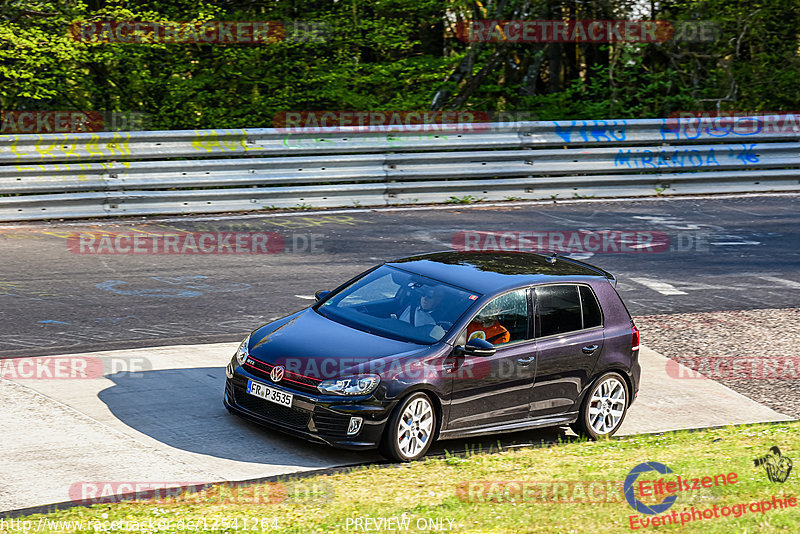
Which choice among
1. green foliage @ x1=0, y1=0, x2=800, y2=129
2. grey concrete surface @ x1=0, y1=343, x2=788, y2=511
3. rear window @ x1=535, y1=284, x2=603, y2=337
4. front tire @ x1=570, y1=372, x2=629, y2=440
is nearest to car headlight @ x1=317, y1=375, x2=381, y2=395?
grey concrete surface @ x1=0, y1=343, x2=788, y2=511

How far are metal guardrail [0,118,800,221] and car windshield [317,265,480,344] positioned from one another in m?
7.70

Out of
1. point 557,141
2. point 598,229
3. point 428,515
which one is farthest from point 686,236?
point 428,515

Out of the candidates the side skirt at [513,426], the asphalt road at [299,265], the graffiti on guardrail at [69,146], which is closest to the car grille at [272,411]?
the side skirt at [513,426]

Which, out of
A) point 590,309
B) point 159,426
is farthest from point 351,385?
point 590,309

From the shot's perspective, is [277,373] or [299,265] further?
[299,265]

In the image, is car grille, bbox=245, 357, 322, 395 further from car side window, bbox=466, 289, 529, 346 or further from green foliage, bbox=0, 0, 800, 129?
green foliage, bbox=0, 0, 800, 129

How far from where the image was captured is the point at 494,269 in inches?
356

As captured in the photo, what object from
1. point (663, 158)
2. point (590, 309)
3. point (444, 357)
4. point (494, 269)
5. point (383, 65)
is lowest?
point (444, 357)

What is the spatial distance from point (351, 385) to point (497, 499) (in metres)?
1.64

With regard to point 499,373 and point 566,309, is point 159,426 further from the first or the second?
point 566,309

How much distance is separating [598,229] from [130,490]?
1114cm

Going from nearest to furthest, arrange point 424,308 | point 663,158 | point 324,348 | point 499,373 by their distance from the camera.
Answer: point 324,348 < point 499,373 < point 424,308 < point 663,158

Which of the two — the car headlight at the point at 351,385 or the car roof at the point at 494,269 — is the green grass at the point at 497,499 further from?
the car roof at the point at 494,269

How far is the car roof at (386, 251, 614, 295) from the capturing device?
343 inches
